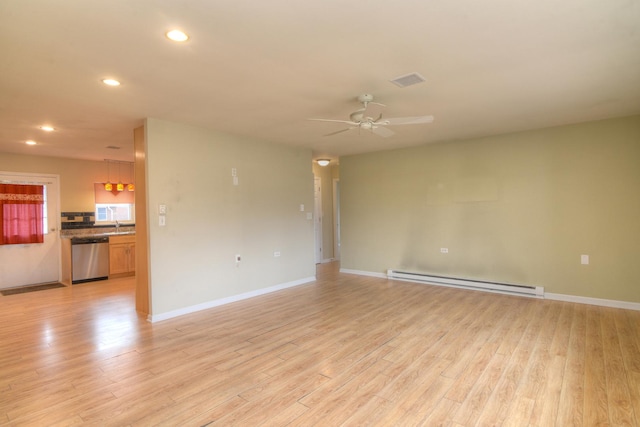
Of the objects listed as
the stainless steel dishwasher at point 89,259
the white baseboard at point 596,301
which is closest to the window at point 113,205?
the stainless steel dishwasher at point 89,259

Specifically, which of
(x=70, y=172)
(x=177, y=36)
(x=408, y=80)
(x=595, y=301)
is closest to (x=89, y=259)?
(x=70, y=172)

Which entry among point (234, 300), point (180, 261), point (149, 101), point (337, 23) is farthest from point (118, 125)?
point (337, 23)

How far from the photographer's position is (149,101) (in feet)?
11.1

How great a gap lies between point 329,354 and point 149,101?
3056 mm

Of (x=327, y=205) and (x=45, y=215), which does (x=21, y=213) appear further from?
(x=327, y=205)

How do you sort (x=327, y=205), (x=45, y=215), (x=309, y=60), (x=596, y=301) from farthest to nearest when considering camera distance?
(x=327, y=205) < (x=45, y=215) < (x=596, y=301) < (x=309, y=60)

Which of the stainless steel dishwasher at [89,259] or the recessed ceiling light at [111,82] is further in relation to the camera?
the stainless steel dishwasher at [89,259]

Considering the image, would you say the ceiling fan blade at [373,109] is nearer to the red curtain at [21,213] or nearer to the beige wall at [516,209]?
the beige wall at [516,209]

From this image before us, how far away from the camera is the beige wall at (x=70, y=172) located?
5973mm

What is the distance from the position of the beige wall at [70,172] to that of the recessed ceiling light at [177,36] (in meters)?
5.86

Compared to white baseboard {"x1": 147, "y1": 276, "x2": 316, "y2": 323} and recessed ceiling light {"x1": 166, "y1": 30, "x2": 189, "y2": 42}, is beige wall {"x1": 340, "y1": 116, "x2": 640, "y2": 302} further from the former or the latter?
recessed ceiling light {"x1": 166, "y1": 30, "x2": 189, "y2": 42}

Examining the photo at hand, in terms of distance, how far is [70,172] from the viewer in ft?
21.6

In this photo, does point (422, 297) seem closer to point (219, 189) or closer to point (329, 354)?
point (329, 354)

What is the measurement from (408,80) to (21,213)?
23.0 ft
